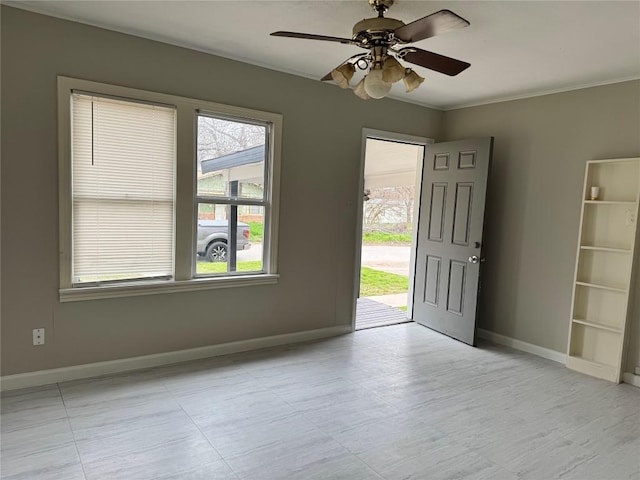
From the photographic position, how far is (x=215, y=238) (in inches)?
142

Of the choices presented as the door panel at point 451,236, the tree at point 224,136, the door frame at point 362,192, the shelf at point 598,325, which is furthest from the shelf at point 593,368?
the tree at point 224,136

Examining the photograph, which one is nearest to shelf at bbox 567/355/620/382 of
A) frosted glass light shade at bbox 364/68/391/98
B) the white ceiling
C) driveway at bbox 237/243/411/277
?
the white ceiling

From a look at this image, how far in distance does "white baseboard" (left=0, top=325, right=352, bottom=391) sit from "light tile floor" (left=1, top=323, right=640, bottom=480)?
0.28 ft

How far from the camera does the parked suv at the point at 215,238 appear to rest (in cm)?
353

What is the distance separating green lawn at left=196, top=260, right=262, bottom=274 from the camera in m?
3.55

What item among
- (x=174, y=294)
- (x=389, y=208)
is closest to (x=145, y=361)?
(x=174, y=294)

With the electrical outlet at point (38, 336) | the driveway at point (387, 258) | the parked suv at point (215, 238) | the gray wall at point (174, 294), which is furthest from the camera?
the driveway at point (387, 258)

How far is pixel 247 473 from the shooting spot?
2098mm

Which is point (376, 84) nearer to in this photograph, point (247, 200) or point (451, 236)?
point (247, 200)

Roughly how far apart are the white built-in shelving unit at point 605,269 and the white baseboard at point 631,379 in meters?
0.07

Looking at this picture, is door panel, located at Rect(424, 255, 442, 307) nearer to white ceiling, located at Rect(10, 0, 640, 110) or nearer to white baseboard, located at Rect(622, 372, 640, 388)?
white baseboard, located at Rect(622, 372, 640, 388)

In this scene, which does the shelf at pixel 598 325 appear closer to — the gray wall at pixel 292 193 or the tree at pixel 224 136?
the gray wall at pixel 292 193

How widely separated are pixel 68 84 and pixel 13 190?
0.79m

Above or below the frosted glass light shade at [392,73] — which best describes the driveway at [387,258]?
below
